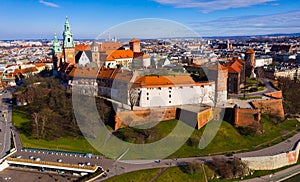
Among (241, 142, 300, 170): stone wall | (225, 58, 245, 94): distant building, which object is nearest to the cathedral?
(225, 58, 245, 94): distant building

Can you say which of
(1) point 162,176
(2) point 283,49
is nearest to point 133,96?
(1) point 162,176

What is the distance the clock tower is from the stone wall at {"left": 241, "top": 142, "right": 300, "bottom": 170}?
33083 mm

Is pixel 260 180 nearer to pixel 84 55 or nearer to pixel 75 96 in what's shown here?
pixel 75 96

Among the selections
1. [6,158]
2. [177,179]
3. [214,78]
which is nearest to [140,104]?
[214,78]

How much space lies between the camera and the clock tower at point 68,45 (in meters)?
52.1

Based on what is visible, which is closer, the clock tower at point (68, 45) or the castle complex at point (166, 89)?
the castle complex at point (166, 89)

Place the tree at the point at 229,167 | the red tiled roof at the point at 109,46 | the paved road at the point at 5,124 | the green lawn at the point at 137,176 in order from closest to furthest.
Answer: the green lawn at the point at 137,176 < the tree at the point at 229,167 < the paved road at the point at 5,124 < the red tiled roof at the point at 109,46

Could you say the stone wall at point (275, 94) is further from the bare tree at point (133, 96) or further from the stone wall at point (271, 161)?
the bare tree at point (133, 96)

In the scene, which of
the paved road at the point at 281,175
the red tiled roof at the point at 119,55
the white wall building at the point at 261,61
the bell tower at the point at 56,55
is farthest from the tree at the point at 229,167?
the white wall building at the point at 261,61

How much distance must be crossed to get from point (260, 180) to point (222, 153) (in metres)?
4.38

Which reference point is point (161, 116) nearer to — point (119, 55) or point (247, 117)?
point (247, 117)

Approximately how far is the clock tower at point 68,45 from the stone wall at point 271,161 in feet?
109

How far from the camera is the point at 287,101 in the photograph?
49.2 m

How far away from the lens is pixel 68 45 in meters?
52.3
